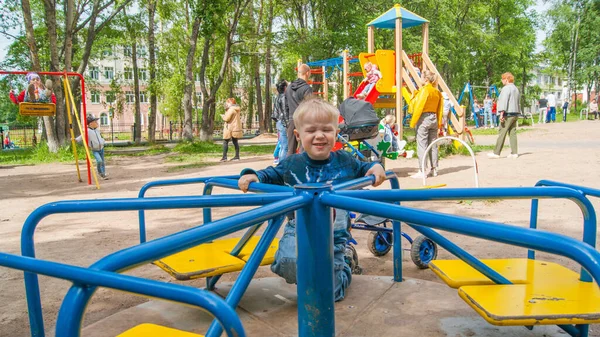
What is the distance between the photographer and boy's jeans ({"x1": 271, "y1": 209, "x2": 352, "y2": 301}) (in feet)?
8.71

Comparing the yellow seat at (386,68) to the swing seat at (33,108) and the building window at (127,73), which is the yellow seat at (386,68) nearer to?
the swing seat at (33,108)

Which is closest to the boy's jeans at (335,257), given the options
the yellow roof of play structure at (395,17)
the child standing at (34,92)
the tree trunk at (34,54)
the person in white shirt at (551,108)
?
the child standing at (34,92)

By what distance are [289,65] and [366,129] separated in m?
24.8

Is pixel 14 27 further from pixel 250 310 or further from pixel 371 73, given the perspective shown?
pixel 250 310

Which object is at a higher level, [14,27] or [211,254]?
[14,27]

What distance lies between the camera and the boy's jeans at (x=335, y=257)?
2656 mm

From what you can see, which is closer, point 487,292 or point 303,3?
point 487,292

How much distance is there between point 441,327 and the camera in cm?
247

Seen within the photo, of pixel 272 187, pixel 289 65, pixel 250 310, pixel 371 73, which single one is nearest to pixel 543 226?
pixel 250 310

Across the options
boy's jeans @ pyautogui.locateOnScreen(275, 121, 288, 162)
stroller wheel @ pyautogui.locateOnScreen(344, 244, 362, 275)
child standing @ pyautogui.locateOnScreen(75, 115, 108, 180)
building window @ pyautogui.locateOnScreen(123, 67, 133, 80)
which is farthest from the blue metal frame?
building window @ pyautogui.locateOnScreen(123, 67, 133, 80)

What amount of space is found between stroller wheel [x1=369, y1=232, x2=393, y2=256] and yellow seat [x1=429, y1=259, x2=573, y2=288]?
135 centimetres

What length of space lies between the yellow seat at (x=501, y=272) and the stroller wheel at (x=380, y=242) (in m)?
1.35

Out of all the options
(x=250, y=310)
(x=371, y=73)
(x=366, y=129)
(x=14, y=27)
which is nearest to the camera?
(x=250, y=310)

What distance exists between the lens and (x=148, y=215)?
6.17 m
